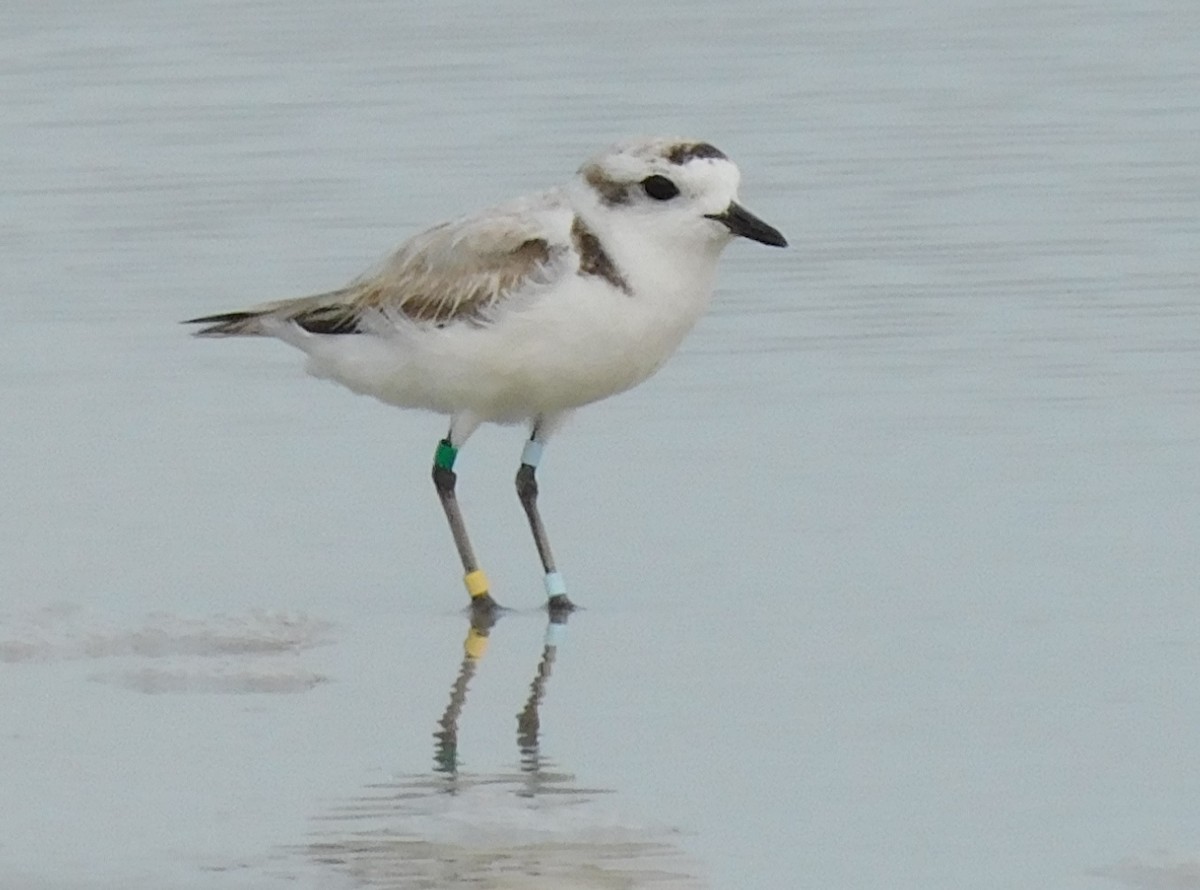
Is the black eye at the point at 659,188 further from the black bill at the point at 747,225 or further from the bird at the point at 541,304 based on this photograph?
the black bill at the point at 747,225

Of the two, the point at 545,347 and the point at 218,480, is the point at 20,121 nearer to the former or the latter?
the point at 218,480

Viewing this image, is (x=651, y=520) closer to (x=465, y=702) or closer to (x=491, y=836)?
(x=465, y=702)

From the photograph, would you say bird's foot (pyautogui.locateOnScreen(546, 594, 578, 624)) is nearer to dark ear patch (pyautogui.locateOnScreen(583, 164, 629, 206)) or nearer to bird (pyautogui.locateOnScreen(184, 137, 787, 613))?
bird (pyautogui.locateOnScreen(184, 137, 787, 613))

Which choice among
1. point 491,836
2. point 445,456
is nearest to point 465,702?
point 491,836

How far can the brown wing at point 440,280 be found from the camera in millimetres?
8633

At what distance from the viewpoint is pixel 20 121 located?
618 inches

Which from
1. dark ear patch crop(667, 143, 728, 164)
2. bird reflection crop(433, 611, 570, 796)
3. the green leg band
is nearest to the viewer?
bird reflection crop(433, 611, 570, 796)

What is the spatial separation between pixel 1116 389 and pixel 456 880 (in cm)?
467

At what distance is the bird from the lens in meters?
8.45

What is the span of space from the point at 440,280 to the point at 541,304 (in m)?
0.44

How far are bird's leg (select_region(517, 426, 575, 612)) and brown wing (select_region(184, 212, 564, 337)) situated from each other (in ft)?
1.64

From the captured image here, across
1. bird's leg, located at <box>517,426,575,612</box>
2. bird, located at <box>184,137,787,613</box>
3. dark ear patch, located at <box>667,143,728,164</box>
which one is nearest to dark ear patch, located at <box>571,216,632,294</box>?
bird, located at <box>184,137,787,613</box>

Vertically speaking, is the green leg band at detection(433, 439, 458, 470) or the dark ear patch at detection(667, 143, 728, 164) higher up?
the dark ear patch at detection(667, 143, 728, 164)

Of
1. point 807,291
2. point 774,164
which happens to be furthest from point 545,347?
point 774,164
